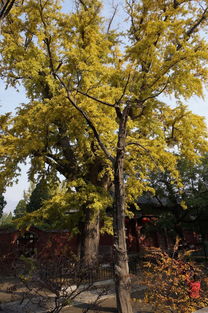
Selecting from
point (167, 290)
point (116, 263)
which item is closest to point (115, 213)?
point (116, 263)

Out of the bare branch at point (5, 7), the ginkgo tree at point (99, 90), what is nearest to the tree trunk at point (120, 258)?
the ginkgo tree at point (99, 90)

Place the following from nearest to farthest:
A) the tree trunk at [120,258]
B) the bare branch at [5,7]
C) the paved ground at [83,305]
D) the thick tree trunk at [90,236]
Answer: the bare branch at [5,7]
the tree trunk at [120,258]
the paved ground at [83,305]
the thick tree trunk at [90,236]

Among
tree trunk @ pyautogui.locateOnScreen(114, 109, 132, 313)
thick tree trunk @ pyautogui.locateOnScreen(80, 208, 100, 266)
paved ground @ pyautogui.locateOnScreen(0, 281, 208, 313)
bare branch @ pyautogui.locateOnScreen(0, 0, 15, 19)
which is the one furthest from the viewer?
thick tree trunk @ pyautogui.locateOnScreen(80, 208, 100, 266)

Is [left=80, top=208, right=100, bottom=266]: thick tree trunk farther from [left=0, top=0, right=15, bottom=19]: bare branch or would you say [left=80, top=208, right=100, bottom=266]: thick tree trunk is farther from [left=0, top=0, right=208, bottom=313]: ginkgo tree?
[left=0, top=0, right=15, bottom=19]: bare branch

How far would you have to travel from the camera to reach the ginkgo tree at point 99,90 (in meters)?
10.4

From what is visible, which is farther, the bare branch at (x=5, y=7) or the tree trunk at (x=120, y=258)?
the tree trunk at (x=120, y=258)

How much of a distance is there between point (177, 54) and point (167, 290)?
8.46m

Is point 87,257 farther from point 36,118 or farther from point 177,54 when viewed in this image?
point 177,54

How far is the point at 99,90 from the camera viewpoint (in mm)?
10250

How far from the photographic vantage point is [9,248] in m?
16.5

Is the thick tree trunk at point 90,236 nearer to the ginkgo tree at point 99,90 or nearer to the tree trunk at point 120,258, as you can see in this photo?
the ginkgo tree at point 99,90

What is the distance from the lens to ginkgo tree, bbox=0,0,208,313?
10.4 m

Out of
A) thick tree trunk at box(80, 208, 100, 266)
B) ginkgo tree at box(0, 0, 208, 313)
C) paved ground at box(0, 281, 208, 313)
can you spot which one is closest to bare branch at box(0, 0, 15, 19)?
ginkgo tree at box(0, 0, 208, 313)

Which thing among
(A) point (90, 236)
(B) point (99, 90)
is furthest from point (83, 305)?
(B) point (99, 90)
